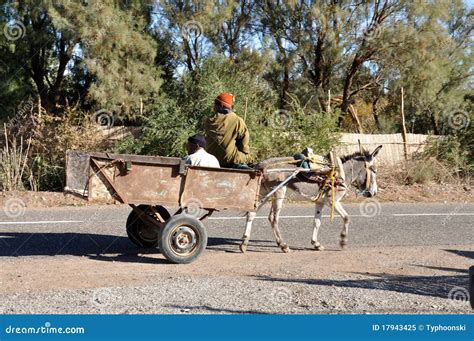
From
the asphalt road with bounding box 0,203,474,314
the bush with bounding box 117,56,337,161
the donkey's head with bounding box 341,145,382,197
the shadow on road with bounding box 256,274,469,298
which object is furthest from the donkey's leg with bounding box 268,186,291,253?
the bush with bounding box 117,56,337,161

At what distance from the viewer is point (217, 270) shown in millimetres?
8695

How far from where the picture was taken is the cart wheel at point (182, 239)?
880cm

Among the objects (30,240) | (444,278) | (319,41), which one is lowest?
(444,278)

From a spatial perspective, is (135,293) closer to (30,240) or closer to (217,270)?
(217,270)

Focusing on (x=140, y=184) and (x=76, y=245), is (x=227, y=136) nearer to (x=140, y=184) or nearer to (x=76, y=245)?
(x=140, y=184)

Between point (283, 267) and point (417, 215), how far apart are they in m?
6.97

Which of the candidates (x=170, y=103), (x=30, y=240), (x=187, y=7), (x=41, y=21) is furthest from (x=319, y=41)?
(x=30, y=240)

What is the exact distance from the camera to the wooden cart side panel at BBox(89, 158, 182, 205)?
339 inches

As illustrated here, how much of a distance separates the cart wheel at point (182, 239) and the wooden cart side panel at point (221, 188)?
26 centimetres

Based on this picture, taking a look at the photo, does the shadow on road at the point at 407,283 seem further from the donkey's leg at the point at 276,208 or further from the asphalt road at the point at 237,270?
the donkey's leg at the point at 276,208

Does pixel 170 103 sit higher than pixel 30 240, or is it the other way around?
pixel 170 103

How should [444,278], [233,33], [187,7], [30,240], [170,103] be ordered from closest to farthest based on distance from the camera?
[444,278], [30,240], [170,103], [187,7], [233,33]

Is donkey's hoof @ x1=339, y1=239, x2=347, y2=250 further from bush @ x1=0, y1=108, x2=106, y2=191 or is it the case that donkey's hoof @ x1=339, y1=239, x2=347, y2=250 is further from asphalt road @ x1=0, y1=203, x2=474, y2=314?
bush @ x1=0, y1=108, x2=106, y2=191

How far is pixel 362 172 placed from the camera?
11.3 metres
